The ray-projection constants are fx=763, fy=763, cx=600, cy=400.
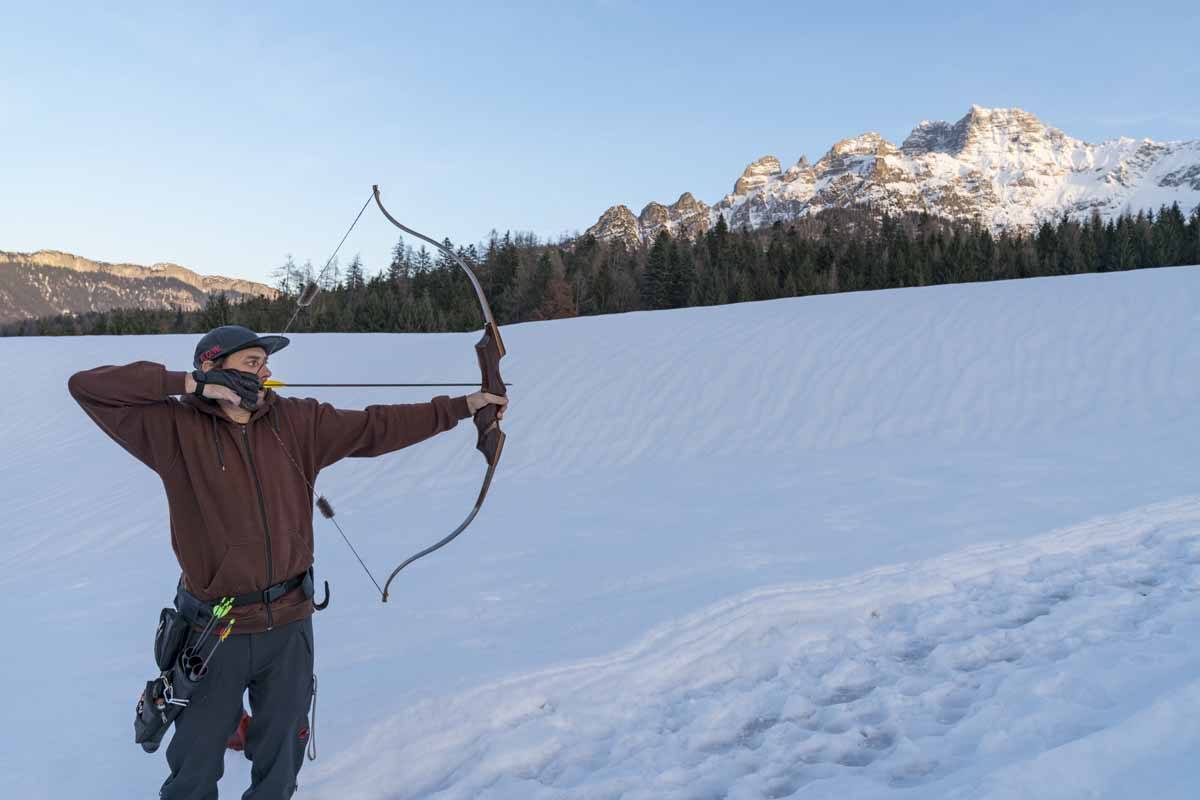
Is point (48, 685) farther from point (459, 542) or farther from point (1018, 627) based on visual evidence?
point (1018, 627)

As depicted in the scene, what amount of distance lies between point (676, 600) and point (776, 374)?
27.1ft

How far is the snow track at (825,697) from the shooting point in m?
3.01

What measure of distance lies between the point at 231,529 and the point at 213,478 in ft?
0.59

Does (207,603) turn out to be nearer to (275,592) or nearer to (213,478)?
(275,592)

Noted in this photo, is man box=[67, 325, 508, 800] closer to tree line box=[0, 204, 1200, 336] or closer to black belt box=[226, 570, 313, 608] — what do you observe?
black belt box=[226, 570, 313, 608]

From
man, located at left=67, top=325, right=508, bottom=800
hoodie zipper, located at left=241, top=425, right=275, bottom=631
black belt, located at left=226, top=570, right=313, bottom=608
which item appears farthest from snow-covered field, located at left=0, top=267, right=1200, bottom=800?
hoodie zipper, located at left=241, top=425, right=275, bottom=631

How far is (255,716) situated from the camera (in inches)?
103

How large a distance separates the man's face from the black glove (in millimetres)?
30

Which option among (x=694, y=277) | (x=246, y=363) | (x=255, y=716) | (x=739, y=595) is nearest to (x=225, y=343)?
(x=246, y=363)

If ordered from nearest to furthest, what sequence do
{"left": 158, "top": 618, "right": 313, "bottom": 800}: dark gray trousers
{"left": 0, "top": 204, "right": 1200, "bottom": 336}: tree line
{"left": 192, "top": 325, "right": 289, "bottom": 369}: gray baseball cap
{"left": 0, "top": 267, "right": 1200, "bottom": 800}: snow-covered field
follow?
{"left": 158, "top": 618, "right": 313, "bottom": 800}: dark gray trousers, {"left": 192, "top": 325, "right": 289, "bottom": 369}: gray baseball cap, {"left": 0, "top": 267, "right": 1200, "bottom": 800}: snow-covered field, {"left": 0, "top": 204, "right": 1200, "bottom": 336}: tree line

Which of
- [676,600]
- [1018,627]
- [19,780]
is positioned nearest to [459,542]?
[676,600]

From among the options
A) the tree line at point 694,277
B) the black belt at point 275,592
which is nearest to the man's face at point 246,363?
the black belt at point 275,592

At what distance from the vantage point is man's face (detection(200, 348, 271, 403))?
8.52 feet

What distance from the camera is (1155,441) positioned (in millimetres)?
8516
